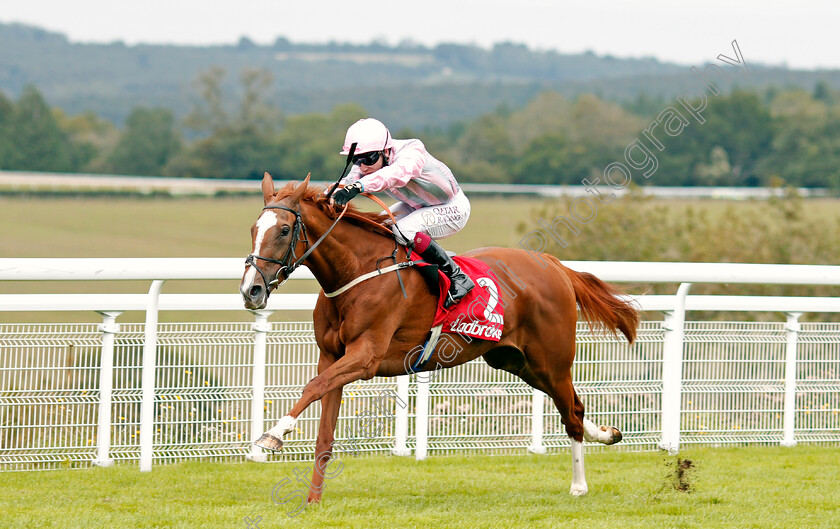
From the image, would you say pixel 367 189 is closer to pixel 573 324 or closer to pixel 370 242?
pixel 370 242

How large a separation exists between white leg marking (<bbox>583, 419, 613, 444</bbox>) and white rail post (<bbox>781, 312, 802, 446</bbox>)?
1557mm

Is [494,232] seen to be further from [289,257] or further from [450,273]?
[289,257]

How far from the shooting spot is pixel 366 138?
4.47 meters

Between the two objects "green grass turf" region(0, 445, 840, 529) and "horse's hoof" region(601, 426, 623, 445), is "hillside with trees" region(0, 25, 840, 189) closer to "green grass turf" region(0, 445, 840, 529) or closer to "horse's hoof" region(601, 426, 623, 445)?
"horse's hoof" region(601, 426, 623, 445)

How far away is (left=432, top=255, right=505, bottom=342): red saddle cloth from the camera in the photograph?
4566mm

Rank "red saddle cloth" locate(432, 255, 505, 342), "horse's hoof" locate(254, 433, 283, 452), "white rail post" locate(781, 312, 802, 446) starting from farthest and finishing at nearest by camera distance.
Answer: "white rail post" locate(781, 312, 802, 446) → "red saddle cloth" locate(432, 255, 505, 342) → "horse's hoof" locate(254, 433, 283, 452)

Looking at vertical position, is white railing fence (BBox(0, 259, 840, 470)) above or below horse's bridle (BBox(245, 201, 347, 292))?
below

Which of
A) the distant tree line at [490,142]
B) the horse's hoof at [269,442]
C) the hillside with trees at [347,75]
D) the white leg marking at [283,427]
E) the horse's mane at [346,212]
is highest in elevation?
the hillside with trees at [347,75]

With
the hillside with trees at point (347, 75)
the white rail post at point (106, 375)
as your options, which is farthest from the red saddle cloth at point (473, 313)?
the hillside with trees at point (347, 75)

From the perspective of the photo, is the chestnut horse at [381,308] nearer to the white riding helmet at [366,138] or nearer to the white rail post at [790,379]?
the white riding helmet at [366,138]

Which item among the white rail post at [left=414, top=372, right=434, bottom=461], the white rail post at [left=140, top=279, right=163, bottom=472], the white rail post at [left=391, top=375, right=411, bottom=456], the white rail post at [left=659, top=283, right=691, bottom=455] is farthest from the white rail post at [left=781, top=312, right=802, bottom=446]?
the white rail post at [left=140, top=279, right=163, bottom=472]

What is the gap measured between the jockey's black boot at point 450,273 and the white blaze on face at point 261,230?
30.7 inches

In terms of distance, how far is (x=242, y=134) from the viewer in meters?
64.0

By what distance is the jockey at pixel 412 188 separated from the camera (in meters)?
4.34
